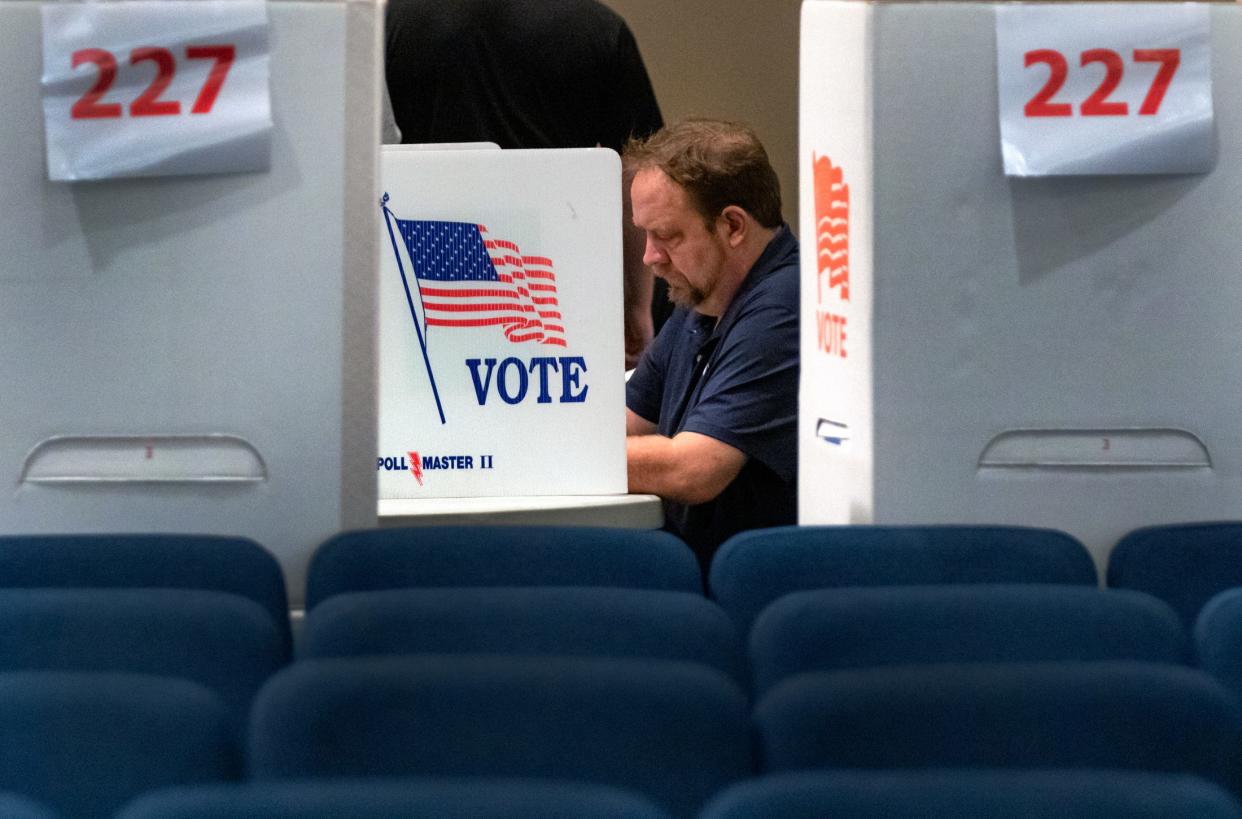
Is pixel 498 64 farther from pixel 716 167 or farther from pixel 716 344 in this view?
pixel 716 344

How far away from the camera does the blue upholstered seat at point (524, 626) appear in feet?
5.20

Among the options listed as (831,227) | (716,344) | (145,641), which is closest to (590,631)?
(145,641)

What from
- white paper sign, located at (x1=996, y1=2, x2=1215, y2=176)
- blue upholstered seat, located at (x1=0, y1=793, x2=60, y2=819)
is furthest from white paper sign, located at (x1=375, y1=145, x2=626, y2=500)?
blue upholstered seat, located at (x1=0, y1=793, x2=60, y2=819)

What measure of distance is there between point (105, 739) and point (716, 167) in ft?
6.92

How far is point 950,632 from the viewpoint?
1.60 meters

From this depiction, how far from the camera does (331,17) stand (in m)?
2.04


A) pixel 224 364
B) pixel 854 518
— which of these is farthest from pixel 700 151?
pixel 224 364

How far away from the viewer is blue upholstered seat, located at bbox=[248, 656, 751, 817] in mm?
1363

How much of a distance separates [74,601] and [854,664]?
2.42ft

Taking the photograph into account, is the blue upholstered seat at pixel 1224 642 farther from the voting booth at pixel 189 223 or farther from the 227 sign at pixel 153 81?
the 227 sign at pixel 153 81

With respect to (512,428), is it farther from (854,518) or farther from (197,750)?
(197,750)

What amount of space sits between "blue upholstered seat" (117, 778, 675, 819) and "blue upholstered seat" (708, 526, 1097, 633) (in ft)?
2.37

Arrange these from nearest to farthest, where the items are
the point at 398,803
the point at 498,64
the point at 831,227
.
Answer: the point at 398,803, the point at 831,227, the point at 498,64

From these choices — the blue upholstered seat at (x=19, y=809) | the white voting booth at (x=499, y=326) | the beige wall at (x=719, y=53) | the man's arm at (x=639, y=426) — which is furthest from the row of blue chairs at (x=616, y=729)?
the beige wall at (x=719, y=53)
